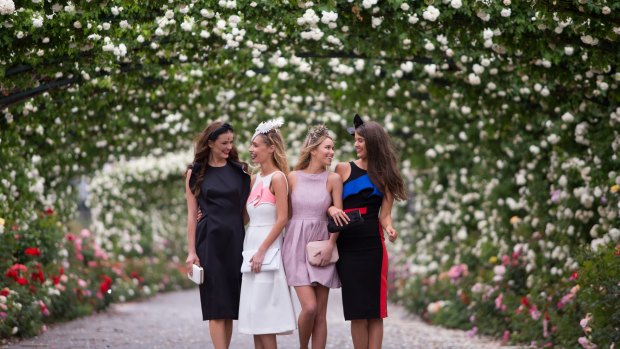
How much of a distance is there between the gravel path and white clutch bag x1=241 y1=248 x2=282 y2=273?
3078 mm

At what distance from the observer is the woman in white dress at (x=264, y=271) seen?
595 centimetres

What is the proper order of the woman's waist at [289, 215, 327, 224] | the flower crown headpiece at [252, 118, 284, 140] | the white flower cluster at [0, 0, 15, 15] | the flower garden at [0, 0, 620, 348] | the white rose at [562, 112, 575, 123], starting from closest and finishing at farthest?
the woman's waist at [289, 215, 327, 224], the flower crown headpiece at [252, 118, 284, 140], the white flower cluster at [0, 0, 15, 15], the flower garden at [0, 0, 620, 348], the white rose at [562, 112, 575, 123]

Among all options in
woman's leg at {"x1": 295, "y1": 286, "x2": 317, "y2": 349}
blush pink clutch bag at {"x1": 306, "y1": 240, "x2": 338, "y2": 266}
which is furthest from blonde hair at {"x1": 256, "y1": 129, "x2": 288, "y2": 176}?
woman's leg at {"x1": 295, "y1": 286, "x2": 317, "y2": 349}

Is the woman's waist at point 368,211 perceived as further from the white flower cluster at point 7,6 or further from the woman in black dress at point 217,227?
the white flower cluster at point 7,6

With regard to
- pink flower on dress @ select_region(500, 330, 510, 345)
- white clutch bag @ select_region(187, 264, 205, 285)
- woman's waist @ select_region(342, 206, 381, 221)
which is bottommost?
pink flower on dress @ select_region(500, 330, 510, 345)

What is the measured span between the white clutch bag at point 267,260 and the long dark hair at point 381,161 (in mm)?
738

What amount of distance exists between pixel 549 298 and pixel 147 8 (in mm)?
4499

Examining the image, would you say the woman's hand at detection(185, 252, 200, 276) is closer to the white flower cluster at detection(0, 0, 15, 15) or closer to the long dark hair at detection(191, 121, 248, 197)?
the long dark hair at detection(191, 121, 248, 197)

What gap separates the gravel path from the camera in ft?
30.2

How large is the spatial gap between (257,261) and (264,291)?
0.62 feet

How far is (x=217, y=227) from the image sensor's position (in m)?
6.05

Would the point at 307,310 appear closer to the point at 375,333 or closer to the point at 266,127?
the point at 375,333

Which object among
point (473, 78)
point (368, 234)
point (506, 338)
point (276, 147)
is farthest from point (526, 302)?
point (276, 147)

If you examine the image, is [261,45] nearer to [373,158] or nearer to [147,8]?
[147,8]
